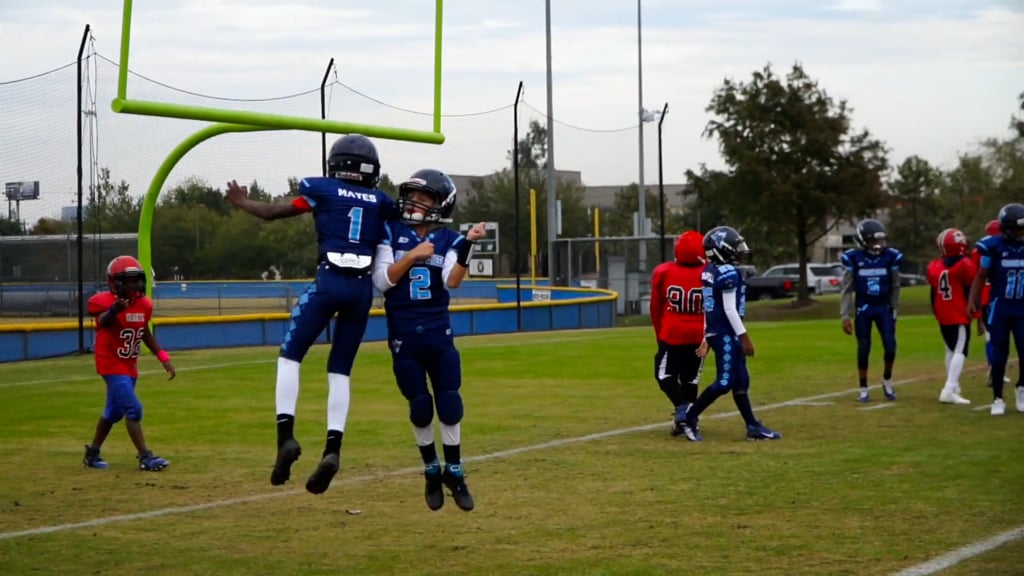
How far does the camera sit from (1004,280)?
13.4 m

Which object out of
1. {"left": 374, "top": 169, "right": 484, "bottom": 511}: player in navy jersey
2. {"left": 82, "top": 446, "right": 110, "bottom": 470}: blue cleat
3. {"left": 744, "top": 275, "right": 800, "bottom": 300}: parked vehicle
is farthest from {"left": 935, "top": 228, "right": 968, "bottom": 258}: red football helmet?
{"left": 744, "top": 275, "right": 800, "bottom": 300}: parked vehicle

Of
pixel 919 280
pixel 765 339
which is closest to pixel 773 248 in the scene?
pixel 919 280

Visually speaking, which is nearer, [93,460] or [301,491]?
[301,491]

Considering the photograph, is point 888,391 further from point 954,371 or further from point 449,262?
point 449,262

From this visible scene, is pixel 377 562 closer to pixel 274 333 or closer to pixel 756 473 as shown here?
pixel 756 473

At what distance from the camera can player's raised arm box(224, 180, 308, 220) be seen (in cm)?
798

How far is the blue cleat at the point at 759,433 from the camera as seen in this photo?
12.4m

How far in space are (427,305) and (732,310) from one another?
4946mm

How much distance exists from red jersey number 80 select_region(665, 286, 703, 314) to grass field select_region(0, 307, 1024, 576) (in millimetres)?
1296

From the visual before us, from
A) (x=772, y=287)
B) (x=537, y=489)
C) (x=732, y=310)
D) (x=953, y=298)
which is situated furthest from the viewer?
(x=772, y=287)

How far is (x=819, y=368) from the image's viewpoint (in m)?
20.8

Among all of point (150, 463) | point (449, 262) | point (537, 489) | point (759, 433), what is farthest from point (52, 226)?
point (449, 262)

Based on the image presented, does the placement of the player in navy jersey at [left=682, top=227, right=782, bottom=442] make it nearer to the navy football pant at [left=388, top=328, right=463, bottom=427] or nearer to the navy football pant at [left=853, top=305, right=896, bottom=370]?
the navy football pant at [left=853, top=305, right=896, bottom=370]

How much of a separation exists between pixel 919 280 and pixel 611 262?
124 feet
